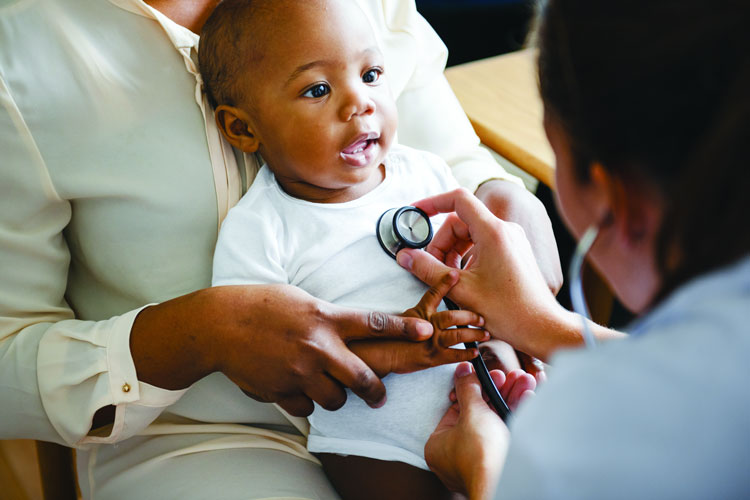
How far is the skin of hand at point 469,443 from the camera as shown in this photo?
2.98 ft

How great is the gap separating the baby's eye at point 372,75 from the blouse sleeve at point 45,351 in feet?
1.82

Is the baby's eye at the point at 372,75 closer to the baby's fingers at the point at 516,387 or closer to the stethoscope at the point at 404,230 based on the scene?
the stethoscope at the point at 404,230

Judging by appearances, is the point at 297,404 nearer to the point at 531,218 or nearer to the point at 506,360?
the point at 506,360

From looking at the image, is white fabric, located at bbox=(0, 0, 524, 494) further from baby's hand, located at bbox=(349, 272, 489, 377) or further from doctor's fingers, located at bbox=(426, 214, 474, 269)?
doctor's fingers, located at bbox=(426, 214, 474, 269)

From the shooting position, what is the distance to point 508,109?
1.75 m

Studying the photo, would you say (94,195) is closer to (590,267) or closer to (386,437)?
(386,437)

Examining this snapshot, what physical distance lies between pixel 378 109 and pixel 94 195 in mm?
495

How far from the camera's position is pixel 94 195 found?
105cm

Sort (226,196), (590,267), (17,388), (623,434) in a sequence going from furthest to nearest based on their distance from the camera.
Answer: (590,267)
(226,196)
(17,388)
(623,434)

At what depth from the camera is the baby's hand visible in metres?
1.01

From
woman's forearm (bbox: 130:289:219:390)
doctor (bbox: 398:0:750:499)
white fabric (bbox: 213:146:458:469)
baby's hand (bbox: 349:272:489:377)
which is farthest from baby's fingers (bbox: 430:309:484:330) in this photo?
doctor (bbox: 398:0:750:499)

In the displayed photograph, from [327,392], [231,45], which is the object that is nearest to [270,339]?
[327,392]

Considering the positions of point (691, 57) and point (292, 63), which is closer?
point (691, 57)

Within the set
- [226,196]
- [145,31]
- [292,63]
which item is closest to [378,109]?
[292,63]
